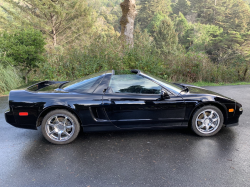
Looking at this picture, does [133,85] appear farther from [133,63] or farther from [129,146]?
Result: [133,63]

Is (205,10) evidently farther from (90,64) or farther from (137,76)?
(137,76)

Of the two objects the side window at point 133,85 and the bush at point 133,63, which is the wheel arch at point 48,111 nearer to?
the side window at point 133,85

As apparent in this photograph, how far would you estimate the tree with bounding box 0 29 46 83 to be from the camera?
8.91m

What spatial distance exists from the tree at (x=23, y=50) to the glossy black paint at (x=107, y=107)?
6.26 metres

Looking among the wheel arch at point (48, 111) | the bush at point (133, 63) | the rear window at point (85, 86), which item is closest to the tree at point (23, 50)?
the bush at point (133, 63)

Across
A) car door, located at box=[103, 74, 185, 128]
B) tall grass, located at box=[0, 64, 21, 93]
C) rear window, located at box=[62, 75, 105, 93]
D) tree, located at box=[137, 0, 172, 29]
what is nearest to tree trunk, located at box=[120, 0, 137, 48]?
tall grass, located at box=[0, 64, 21, 93]

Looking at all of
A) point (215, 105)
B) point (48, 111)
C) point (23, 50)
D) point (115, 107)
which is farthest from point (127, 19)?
point (48, 111)

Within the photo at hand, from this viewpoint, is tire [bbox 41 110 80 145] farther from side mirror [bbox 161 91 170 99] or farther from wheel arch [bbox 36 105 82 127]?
side mirror [bbox 161 91 170 99]

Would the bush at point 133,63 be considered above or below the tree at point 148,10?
below

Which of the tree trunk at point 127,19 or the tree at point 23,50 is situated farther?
the tree trunk at point 127,19

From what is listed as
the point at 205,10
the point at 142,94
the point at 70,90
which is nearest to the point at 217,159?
the point at 142,94

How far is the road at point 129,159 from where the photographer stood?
8.41ft

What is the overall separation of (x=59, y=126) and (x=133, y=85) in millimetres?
1555

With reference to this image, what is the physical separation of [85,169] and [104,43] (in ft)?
26.3
